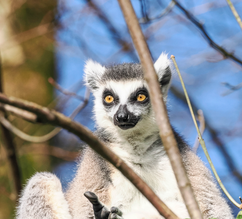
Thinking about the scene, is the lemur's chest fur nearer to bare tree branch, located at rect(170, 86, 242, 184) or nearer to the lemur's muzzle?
the lemur's muzzle

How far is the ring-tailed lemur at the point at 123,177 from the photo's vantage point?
118 inches

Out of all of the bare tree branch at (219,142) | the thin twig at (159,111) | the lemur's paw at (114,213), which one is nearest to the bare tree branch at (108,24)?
the bare tree branch at (219,142)

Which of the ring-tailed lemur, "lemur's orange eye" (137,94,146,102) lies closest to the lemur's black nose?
the ring-tailed lemur

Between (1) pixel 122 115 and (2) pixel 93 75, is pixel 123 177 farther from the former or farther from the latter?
(2) pixel 93 75

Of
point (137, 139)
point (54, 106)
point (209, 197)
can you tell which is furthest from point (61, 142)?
point (209, 197)

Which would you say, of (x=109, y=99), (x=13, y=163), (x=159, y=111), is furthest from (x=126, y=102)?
(x=159, y=111)

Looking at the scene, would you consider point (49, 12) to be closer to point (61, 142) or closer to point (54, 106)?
point (54, 106)

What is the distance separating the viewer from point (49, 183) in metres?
3.44

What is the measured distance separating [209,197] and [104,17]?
4.52 meters

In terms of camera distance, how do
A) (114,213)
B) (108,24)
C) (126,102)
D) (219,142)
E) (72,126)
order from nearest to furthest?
(72,126), (114,213), (126,102), (219,142), (108,24)

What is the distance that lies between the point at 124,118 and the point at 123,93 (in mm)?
425

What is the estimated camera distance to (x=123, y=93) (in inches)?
130

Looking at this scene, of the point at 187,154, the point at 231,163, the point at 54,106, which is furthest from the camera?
the point at 54,106

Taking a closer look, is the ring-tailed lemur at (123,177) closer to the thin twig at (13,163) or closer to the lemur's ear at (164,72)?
the lemur's ear at (164,72)
